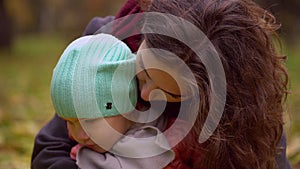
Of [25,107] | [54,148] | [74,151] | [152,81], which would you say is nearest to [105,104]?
[152,81]

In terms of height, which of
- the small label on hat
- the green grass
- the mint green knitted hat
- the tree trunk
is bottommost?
the tree trunk

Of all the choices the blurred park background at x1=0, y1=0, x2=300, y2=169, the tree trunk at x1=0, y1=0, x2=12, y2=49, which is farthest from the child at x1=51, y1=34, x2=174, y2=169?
the tree trunk at x1=0, y1=0, x2=12, y2=49

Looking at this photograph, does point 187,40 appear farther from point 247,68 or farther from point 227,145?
point 227,145

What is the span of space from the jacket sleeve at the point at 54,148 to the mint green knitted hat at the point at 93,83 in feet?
0.75

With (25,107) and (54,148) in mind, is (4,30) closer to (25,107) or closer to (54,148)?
(25,107)

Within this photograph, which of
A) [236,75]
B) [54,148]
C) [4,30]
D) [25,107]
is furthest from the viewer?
[4,30]

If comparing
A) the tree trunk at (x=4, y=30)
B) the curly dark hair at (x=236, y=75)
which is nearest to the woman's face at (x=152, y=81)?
the curly dark hair at (x=236, y=75)

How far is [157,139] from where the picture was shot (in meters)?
1.53

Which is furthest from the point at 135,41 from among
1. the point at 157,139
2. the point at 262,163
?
the point at 262,163

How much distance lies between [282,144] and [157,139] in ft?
1.57

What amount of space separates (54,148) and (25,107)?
3009 millimetres

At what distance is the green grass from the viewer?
2.77m

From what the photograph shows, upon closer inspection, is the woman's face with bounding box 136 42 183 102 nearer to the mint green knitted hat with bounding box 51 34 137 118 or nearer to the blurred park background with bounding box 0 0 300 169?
the mint green knitted hat with bounding box 51 34 137 118

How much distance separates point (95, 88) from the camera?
5.02ft
